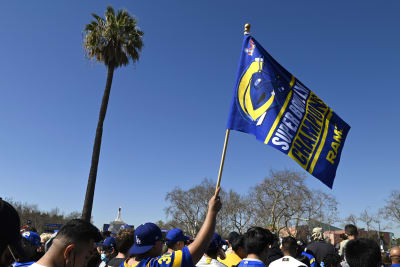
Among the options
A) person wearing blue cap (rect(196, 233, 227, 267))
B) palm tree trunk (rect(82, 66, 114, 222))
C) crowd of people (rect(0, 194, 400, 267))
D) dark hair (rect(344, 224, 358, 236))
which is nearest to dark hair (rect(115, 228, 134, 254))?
crowd of people (rect(0, 194, 400, 267))

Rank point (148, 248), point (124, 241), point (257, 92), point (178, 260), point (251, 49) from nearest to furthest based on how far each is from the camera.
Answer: point (178, 260), point (148, 248), point (124, 241), point (257, 92), point (251, 49)

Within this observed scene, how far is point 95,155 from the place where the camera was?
15.3 metres

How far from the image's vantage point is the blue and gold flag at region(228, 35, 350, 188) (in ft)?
16.8

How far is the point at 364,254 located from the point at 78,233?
7.64 ft

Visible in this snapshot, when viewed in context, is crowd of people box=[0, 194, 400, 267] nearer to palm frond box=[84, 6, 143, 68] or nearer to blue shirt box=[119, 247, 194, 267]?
blue shirt box=[119, 247, 194, 267]

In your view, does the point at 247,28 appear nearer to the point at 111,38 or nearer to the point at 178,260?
the point at 178,260

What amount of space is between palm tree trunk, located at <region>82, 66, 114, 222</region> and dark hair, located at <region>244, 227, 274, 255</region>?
11667mm

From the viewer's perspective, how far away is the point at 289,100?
5.49m

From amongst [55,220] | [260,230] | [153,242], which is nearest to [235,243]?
[260,230]

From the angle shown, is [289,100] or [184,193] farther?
[184,193]

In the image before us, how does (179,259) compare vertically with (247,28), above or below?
below

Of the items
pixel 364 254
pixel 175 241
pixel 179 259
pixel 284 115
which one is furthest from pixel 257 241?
pixel 284 115

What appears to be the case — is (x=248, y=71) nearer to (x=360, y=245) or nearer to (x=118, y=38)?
(x=360, y=245)

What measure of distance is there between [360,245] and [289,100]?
3014mm
